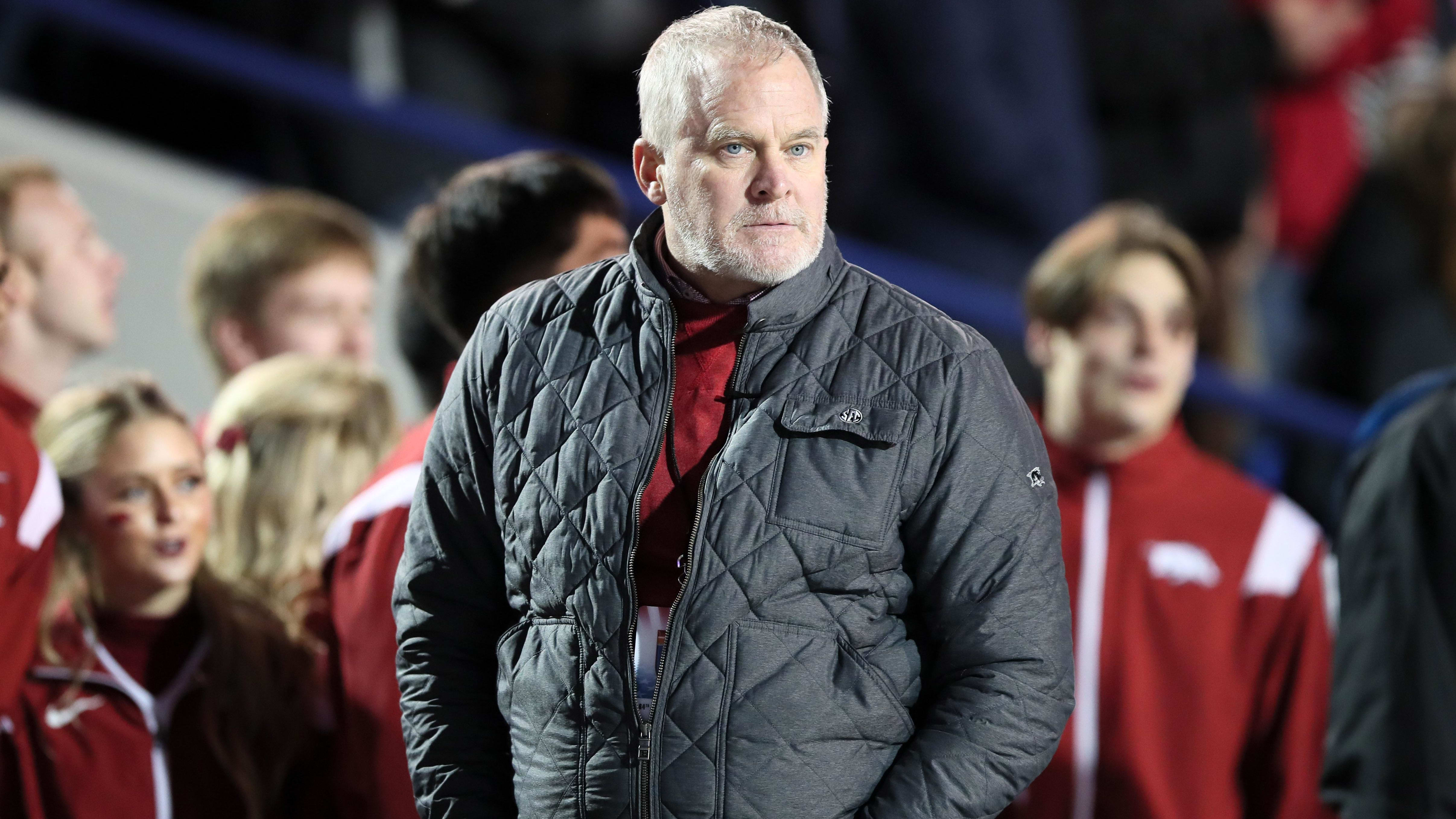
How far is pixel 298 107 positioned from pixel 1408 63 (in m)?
3.80

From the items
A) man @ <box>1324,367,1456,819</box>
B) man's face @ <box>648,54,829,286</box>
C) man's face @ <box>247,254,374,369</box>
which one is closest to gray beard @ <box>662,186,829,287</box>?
man's face @ <box>648,54,829,286</box>

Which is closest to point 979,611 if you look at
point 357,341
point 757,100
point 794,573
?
point 794,573

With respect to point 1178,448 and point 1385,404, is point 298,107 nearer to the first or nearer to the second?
point 1178,448

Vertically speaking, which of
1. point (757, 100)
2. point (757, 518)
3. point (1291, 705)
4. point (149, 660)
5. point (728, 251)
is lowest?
point (1291, 705)

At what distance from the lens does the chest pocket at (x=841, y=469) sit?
67.1 inches

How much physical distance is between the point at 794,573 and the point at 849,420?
16 cm

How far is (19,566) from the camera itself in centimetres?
250

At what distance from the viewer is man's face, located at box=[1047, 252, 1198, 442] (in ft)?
10.3

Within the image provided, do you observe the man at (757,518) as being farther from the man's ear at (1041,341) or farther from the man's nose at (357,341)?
the man's nose at (357,341)

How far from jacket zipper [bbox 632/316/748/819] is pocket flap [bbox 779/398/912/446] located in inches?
2.5

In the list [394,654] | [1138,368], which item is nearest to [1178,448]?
[1138,368]

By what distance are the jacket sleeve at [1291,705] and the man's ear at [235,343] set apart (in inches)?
78.6

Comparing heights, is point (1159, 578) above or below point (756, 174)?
below

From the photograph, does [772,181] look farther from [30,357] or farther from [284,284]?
[284,284]
